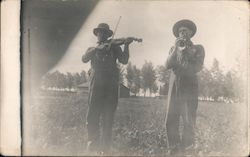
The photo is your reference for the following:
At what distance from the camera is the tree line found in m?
2.50

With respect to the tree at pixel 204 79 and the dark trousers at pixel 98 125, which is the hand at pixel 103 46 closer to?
the dark trousers at pixel 98 125

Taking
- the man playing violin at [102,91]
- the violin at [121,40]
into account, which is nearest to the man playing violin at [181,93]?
the violin at [121,40]

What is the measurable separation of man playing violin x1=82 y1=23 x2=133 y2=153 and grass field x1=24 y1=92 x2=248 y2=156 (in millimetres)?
41

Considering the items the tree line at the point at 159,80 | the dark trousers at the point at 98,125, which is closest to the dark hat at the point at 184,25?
the tree line at the point at 159,80

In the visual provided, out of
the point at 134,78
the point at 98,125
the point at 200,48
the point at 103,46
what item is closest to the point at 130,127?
the point at 98,125

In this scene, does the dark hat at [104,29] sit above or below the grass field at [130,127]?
above

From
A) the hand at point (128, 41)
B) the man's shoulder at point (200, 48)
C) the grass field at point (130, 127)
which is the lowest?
the grass field at point (130, 127)

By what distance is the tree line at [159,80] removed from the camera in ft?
8.21

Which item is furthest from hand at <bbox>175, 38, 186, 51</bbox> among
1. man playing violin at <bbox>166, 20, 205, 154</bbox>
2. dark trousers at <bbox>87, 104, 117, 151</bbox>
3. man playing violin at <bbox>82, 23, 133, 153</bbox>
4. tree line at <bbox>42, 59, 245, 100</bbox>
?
dark trousers at <bbox>87, 104, 117, 151</bbox>

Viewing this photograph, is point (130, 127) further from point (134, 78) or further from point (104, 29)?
point (104, 29)

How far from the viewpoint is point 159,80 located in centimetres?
255

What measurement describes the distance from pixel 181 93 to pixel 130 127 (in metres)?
0.37

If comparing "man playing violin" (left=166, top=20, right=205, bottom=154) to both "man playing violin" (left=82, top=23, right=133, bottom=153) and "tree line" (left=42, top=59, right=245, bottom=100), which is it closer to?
"tree line" (left=42, top=59, right=245, bottom=100)

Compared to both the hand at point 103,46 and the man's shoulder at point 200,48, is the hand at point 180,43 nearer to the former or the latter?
the man's shoulder at point 200,48
